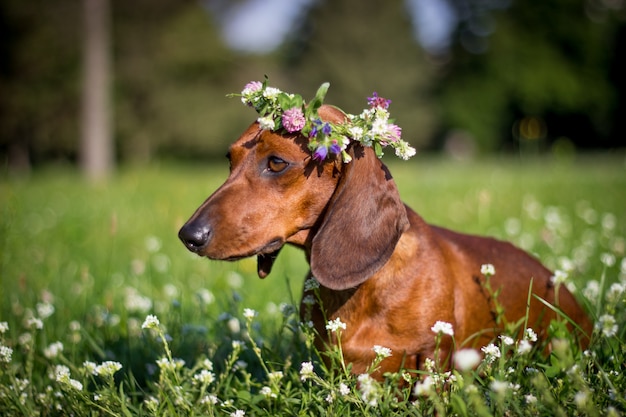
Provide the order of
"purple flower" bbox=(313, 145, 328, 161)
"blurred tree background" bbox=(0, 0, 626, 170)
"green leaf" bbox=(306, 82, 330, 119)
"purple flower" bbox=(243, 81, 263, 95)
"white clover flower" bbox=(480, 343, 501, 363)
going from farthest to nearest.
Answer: "blurred tree background" bbox=(0, 0, 626, 170) → "purple flower" bbox=(243, 81, 263, 95) → "green leaf" bbox=(306, 82, 330, 119) → "purple flower" bbox=(313, 145, 328, 161) → "white clover flower" bbox=(480, 343, 501, 363)

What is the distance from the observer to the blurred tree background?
76.7 ft

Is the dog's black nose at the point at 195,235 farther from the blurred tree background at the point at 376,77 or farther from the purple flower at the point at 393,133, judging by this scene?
the blurred tree background at the point at 376,77

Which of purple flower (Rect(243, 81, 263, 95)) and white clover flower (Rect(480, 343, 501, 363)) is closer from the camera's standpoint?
white clover flower (Rect(480, 343, 501, 363))

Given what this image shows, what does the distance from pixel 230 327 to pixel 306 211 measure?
41.7 inches

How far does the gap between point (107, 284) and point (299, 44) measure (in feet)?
108

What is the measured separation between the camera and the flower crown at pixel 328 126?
87.7 inches

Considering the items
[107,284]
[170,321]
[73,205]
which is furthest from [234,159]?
[73,205]

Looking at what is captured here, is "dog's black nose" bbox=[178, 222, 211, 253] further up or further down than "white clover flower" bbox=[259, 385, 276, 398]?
further up

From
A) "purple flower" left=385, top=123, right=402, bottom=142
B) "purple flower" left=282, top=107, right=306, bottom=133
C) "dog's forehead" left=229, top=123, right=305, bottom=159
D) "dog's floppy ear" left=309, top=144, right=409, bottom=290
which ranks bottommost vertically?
"dog's floppy ear" left=309, top=144, right=409, bottom=290

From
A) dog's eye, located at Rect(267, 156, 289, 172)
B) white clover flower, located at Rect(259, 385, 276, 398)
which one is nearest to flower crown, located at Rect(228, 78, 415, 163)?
dog's eye, located at Rect(267, 156, 289, 172)

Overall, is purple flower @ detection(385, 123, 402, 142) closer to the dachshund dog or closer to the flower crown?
the flower crown

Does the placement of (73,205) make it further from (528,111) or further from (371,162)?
(528,111)

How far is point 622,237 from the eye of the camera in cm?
→ 505

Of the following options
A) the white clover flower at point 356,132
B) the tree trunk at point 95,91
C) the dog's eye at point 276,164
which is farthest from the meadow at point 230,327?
the tree trunk at point 95,91
